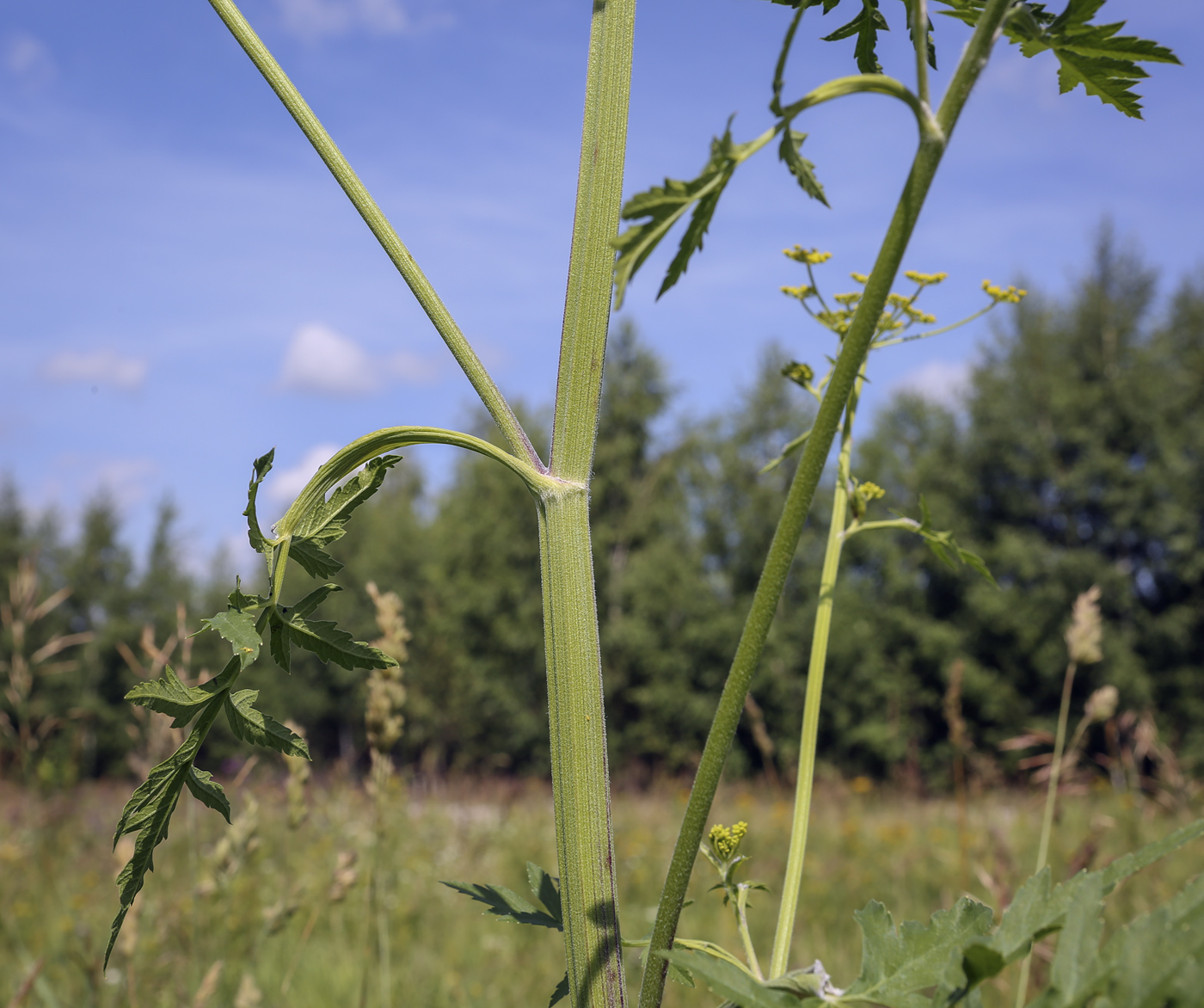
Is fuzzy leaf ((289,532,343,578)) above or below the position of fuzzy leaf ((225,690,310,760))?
above

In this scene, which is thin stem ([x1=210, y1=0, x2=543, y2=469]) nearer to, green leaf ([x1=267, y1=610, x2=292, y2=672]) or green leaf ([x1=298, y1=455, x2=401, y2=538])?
green leaf ([x1=298, y1=455, x2=401, y2=538])

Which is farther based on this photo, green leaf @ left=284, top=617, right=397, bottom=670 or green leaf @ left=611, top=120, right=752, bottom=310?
green leaf @ left=284, top=617, right=397, bottom=670

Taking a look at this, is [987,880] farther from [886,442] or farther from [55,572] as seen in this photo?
[55,572]

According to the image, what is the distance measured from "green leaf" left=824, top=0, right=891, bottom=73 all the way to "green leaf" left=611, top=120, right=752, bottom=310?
31cm

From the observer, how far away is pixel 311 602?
28.2 inches

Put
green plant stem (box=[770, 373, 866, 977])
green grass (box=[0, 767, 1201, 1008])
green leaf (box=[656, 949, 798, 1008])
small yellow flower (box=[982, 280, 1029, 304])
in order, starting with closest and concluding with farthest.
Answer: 1. green leaf (box=[656, 949, 798, 1008])
2. green plant stem (box=[770, 373, 866, 977])
3. small yellow flower (box=[982, 280, 1029, 304])
4. green grass (box=[0, 767, 1201, 1008])

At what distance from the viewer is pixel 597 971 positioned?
2.10 feet

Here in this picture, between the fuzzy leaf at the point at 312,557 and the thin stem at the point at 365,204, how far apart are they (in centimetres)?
16

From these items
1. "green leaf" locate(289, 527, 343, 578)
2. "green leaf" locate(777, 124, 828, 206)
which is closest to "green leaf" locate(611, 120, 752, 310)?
"green leaf" locate(777, 124, 828, 206)

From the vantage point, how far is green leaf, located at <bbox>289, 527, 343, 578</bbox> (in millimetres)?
690

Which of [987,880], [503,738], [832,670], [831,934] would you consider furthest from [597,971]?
[503,738]

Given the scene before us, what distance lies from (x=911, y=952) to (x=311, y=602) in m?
0.51

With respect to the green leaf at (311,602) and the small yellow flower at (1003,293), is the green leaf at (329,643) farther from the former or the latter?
the small yellow flower at (1003,293)

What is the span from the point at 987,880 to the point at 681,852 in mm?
1768
